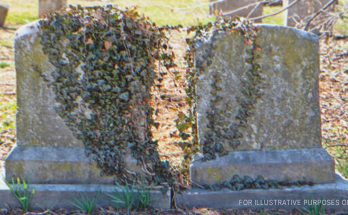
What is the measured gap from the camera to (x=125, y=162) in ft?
13.9

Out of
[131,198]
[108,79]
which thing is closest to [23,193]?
[131,198]

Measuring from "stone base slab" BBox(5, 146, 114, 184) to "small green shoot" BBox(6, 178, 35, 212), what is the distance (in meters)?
0.09

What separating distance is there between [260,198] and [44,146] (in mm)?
1581

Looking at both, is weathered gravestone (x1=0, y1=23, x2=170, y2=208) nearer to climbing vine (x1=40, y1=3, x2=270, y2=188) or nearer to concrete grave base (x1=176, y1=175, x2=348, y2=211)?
climbing vine (x1=40, y1=3, x2=270, y2=188)

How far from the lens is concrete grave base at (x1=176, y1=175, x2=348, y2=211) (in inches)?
165

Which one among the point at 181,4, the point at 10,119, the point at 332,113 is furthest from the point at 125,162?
the point at 181,4

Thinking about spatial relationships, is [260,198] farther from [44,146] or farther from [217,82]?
[44,146]

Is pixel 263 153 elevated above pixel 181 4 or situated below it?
below

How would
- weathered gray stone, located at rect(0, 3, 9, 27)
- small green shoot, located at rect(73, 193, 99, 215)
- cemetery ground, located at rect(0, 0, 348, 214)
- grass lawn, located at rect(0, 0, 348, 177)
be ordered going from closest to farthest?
small green shoot, located at rect(73, 193, 99, 215)
cemetery ground, located at rect(0, 0, 348, 214)
grass lawn, located at rect(0, 0, 348, 177)
weathered gray stone, located at rect(0, 3, 9, 27)

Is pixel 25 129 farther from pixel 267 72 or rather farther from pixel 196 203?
pixel 267 72

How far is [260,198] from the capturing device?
4207 millimetres

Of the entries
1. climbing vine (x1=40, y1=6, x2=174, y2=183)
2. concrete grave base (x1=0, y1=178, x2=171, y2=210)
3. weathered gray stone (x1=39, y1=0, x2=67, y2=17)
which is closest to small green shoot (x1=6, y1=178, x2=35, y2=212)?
concrete grave base (x1=0, y1=178, x2=171, y2=210)

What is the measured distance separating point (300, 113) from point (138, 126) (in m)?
1.16

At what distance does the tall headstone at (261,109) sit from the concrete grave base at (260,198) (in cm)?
11
